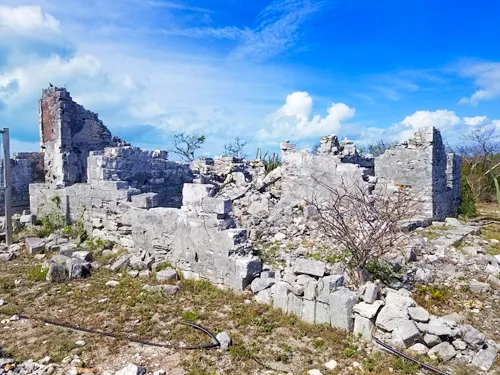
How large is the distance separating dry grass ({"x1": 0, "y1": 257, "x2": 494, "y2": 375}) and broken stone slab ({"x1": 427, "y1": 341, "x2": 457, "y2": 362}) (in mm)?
415

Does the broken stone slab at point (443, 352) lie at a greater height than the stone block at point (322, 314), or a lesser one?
lesser

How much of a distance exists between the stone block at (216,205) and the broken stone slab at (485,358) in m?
4.33

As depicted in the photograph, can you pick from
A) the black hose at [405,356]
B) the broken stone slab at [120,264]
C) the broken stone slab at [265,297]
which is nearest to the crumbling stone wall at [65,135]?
the broken stone slab at [120,264]

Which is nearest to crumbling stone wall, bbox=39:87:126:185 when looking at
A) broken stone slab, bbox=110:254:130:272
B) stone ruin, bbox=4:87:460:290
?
stone ruin, bbox=4:87:460:290

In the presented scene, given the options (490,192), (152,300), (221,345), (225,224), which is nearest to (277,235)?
(225,224)

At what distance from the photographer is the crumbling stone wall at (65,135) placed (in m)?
13.2

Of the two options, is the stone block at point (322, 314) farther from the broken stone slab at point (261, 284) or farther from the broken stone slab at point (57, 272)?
the broken stone slab at point (57, 272)

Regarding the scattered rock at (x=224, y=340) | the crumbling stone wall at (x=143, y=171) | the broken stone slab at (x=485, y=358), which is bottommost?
the broken stone slab at (x=485, y=358)

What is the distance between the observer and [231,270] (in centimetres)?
677

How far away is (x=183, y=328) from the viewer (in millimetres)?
5352

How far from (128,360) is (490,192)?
2166cm

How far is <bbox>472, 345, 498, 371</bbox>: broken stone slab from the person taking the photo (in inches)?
175

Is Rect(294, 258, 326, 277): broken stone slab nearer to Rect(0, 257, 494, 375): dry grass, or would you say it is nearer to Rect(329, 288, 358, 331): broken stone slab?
Rect(329, 288, 358, 331): broken stone slab

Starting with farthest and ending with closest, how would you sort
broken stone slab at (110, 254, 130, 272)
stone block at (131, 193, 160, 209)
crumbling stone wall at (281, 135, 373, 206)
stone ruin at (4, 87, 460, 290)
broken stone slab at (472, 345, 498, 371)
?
crumbling stone wall at (281, 135, 373, 206) → stone block at (131, 193, 160, 209) → broken stone slab at (110, 254, 130, 272) → stone ruin at (4, 87, 460, 290) → broken stone slab at (472, 345, 498, 371)
